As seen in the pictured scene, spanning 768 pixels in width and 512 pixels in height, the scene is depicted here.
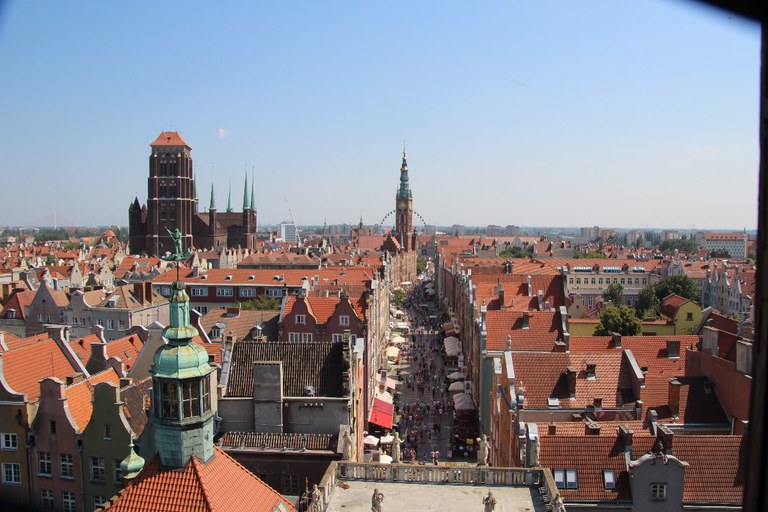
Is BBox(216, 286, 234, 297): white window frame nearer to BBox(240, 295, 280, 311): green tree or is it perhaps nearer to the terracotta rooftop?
BBox(240, 295, 280, 311): green tree

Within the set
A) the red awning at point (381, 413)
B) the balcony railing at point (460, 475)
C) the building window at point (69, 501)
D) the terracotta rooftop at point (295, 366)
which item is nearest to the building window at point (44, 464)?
the building window at point (69, 501)

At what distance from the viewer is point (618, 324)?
2068 inches

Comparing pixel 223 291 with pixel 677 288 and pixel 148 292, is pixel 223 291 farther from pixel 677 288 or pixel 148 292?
pixel 677 288

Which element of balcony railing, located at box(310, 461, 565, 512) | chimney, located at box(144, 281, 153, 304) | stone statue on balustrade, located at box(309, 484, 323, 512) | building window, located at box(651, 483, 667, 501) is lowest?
building window, located at box(651, 483, 667, 501)

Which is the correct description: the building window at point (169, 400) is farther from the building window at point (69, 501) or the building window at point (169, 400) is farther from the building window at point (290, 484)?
the building window at point (69, 501)

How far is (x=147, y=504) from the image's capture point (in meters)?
16.4

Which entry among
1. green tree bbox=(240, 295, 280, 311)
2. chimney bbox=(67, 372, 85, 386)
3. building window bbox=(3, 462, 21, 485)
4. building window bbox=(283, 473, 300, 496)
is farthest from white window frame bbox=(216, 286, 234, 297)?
building window bbox=(283, 473, 300, 496)

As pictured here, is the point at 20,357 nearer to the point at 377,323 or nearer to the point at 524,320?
the point at 524,320

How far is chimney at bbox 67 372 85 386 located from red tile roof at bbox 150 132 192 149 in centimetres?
9974

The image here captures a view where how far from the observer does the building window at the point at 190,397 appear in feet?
56.6

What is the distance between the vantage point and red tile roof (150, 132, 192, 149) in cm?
12169

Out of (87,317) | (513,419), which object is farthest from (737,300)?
(87,317)

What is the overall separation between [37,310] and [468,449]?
121 feet

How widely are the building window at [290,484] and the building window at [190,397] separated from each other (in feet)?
30.5
